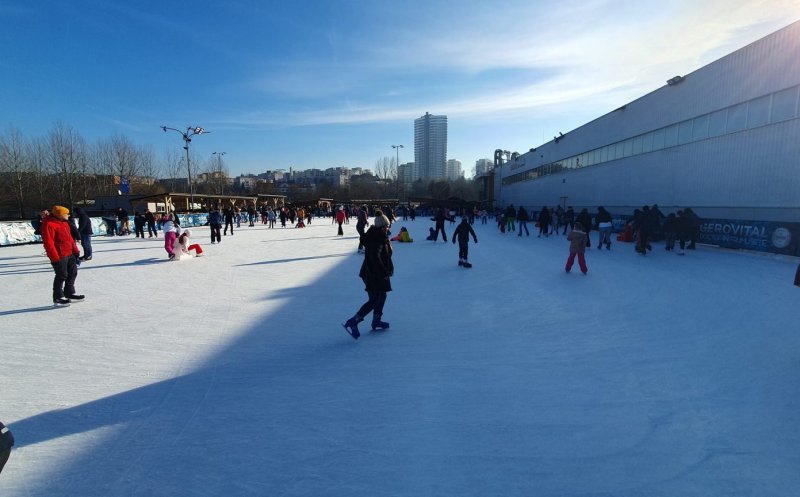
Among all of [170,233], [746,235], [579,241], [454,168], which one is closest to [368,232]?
[579,241]

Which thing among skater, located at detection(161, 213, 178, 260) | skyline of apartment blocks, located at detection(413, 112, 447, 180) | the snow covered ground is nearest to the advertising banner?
the snow covered ground

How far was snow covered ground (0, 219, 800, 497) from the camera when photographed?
2.16 metres

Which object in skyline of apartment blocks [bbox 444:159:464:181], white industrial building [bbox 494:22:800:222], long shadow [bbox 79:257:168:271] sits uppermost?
skyline of apartment blocks [bbox 444:159:464:181]

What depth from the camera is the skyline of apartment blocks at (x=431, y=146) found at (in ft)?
477

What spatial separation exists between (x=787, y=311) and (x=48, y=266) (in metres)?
16.2

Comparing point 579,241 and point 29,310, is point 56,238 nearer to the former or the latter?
point 29,310

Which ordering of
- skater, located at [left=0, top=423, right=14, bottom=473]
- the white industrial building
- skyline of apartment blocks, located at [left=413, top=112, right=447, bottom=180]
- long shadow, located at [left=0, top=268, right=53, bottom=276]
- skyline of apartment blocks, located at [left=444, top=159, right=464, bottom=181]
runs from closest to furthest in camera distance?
1. skater, located at [left=0, top=423, right=14, bottom=473]
2. long shadow, located at [left=0, top=268, right=53, bottom=276]
3. the white industrial building
4. skyline of apartment blocks, located at [left=413, top=112, right=447, bottom=180]
5. skyline of apartment blocks, located at [left=444, top=159, right=464, bottom=181]

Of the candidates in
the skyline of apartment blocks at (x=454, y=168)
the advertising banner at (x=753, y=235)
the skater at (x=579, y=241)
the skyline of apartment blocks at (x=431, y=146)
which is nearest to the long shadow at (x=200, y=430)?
the skater at (x=579, y=241)

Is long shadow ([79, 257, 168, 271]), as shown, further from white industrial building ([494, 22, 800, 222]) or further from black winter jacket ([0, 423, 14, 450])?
white industrial building ([494, 22, 800, 222])

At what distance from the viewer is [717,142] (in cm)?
1425

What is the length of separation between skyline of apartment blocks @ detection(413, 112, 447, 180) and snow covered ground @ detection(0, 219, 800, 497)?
464 ft

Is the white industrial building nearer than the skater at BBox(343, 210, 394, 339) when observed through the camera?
No

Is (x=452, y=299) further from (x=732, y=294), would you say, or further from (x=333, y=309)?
(x=732, y=294)

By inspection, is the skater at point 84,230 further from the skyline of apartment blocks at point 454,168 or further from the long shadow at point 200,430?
the skyline of apartment blocks at point 454,168
